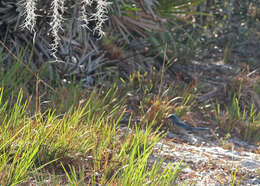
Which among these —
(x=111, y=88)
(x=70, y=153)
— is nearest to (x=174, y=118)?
(x=111, y=88)

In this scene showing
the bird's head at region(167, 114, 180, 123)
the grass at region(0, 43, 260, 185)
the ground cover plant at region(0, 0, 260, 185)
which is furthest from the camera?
the bird's head at region(167, 114, 180, 123)

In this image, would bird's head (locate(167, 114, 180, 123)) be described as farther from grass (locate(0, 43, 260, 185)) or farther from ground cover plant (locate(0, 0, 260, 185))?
grass (locate(0, 43, 260, 185))

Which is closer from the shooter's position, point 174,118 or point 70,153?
point 70,153

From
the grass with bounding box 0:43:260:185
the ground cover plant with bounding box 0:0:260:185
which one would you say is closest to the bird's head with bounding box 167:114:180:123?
the ground cover plant with bounding box 0:0:260:185

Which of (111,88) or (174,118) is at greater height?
(111,88)

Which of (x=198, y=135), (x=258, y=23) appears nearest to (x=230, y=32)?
(x=258, y=23)

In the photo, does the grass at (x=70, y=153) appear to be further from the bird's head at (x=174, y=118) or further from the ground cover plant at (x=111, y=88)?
the bird's head at (x=174, y=118)

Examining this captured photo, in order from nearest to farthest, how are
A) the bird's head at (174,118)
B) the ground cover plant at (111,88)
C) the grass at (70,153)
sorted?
the grass at (70,153) < the ground cover plant at (111,88) < the bird's head at (174,118)

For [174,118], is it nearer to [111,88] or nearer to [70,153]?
[111,88]

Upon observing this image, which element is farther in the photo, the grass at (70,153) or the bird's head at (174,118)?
the bird's head at (174,118)

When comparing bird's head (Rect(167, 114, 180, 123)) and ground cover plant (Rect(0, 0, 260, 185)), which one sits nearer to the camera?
ground cover plant (Rect(0, 0, 260, 185))

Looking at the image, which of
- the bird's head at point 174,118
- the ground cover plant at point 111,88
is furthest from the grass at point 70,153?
the bird's head at point 174,118

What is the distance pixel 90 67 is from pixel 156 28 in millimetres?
887

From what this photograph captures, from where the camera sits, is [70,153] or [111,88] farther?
[111,88]
